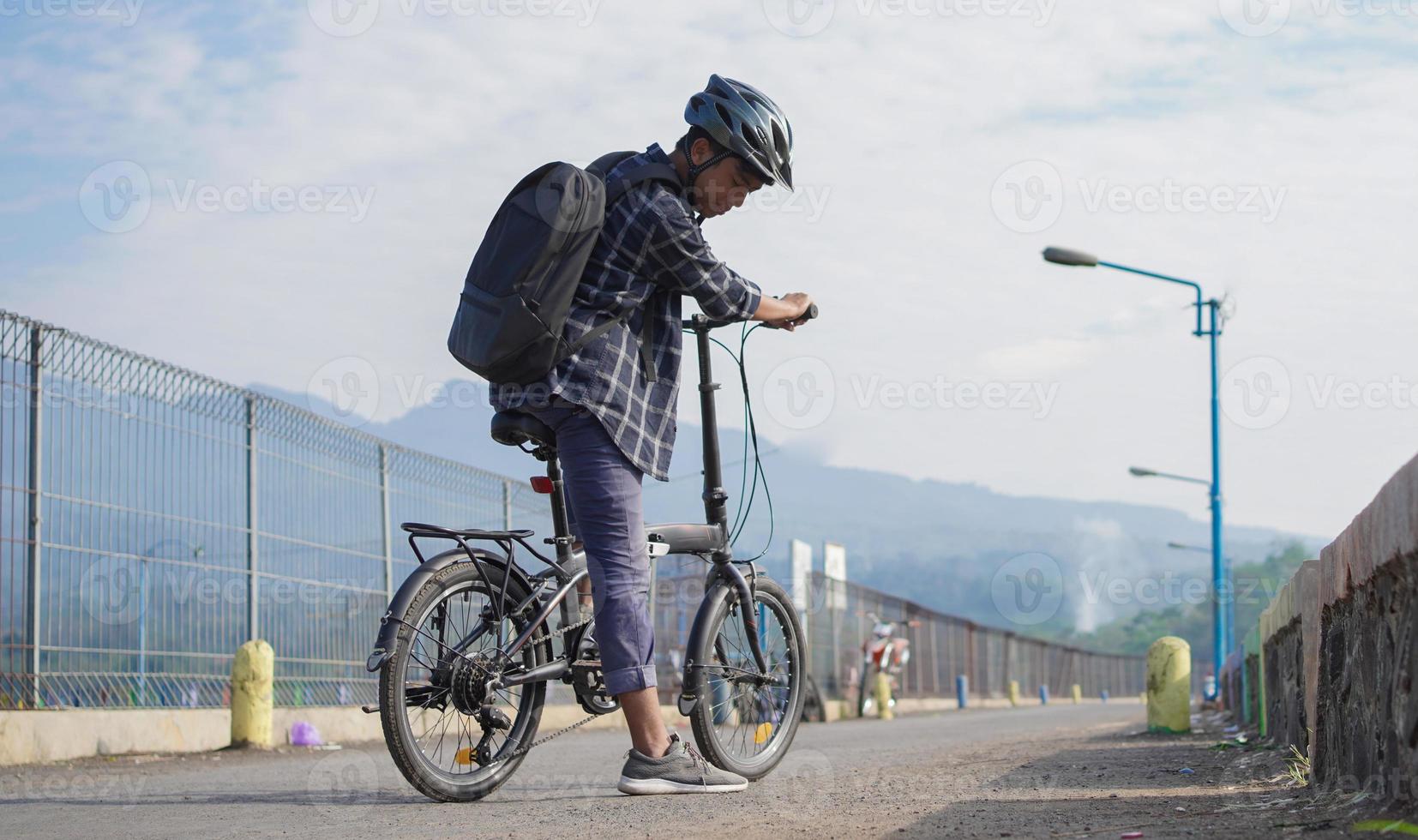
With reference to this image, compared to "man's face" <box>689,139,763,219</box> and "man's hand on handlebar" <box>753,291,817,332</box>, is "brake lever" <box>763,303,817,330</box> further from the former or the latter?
"man's face" <box>689,139,763,219</box>

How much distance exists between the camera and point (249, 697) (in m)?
9.50

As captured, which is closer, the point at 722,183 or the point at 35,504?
the point at 722,183

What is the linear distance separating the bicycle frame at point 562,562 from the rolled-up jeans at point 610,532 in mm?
222

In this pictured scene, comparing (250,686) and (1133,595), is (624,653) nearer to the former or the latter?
(250,686)

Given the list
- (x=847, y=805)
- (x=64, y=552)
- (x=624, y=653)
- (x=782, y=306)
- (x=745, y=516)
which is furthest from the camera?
(x=64, y=552)

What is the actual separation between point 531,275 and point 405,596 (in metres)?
1.00

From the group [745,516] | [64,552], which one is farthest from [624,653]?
[64,552]

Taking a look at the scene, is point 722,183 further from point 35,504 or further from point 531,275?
point 35,504

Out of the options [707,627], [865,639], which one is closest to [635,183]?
[707,627]

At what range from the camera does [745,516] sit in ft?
18.9

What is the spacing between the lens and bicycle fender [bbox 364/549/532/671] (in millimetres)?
4348

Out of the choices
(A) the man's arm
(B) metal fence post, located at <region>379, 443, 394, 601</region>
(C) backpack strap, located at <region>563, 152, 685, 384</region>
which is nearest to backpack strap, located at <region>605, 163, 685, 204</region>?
(C) backpack strap, located at <region>563, 152, 685, 384</region>

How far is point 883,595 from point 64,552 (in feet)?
68.0

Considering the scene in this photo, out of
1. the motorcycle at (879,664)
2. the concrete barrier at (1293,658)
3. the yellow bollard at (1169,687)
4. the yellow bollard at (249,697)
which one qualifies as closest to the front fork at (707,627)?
the concrete barrier at (1293,658)
